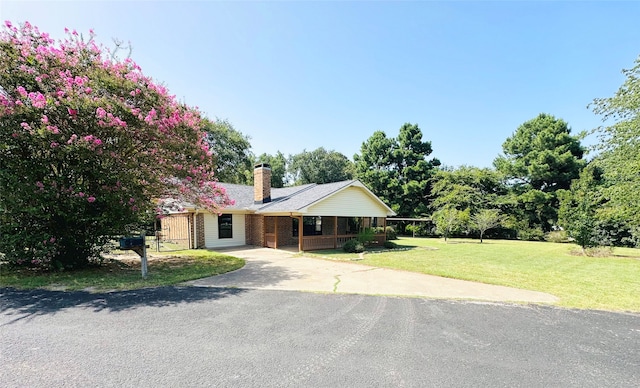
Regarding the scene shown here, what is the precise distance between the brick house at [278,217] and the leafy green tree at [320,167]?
83.3ft

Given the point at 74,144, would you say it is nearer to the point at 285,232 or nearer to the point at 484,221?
the point at 285,232

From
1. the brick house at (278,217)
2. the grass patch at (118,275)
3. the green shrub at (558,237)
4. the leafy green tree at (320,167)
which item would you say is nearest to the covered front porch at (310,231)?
the brick house at (278,217)

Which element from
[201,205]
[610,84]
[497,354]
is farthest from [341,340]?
[610,84]

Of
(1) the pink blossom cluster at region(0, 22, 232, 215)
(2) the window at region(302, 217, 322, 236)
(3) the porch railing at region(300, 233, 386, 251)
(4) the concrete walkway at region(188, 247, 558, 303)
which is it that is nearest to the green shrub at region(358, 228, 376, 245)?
(3) the porch railing at region(300, 233, 386, 251)

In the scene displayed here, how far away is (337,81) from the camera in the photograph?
49.9ft

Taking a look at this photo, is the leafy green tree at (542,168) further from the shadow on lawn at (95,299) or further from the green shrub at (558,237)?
the shadow on lawn at (95,299)

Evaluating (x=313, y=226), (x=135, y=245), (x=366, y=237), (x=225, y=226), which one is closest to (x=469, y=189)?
(x=366, y=237)

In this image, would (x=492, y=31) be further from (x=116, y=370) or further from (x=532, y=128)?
(x=532, y=128)

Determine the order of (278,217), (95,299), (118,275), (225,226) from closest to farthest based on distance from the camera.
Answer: (95,299)
(118,275)
(225,226)
(278,217)

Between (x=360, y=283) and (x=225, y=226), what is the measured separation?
36.7ft

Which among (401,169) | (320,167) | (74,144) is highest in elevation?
(320,167)

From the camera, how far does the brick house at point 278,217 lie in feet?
51.1

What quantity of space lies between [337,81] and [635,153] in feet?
40.2

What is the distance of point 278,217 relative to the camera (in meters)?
17.5
